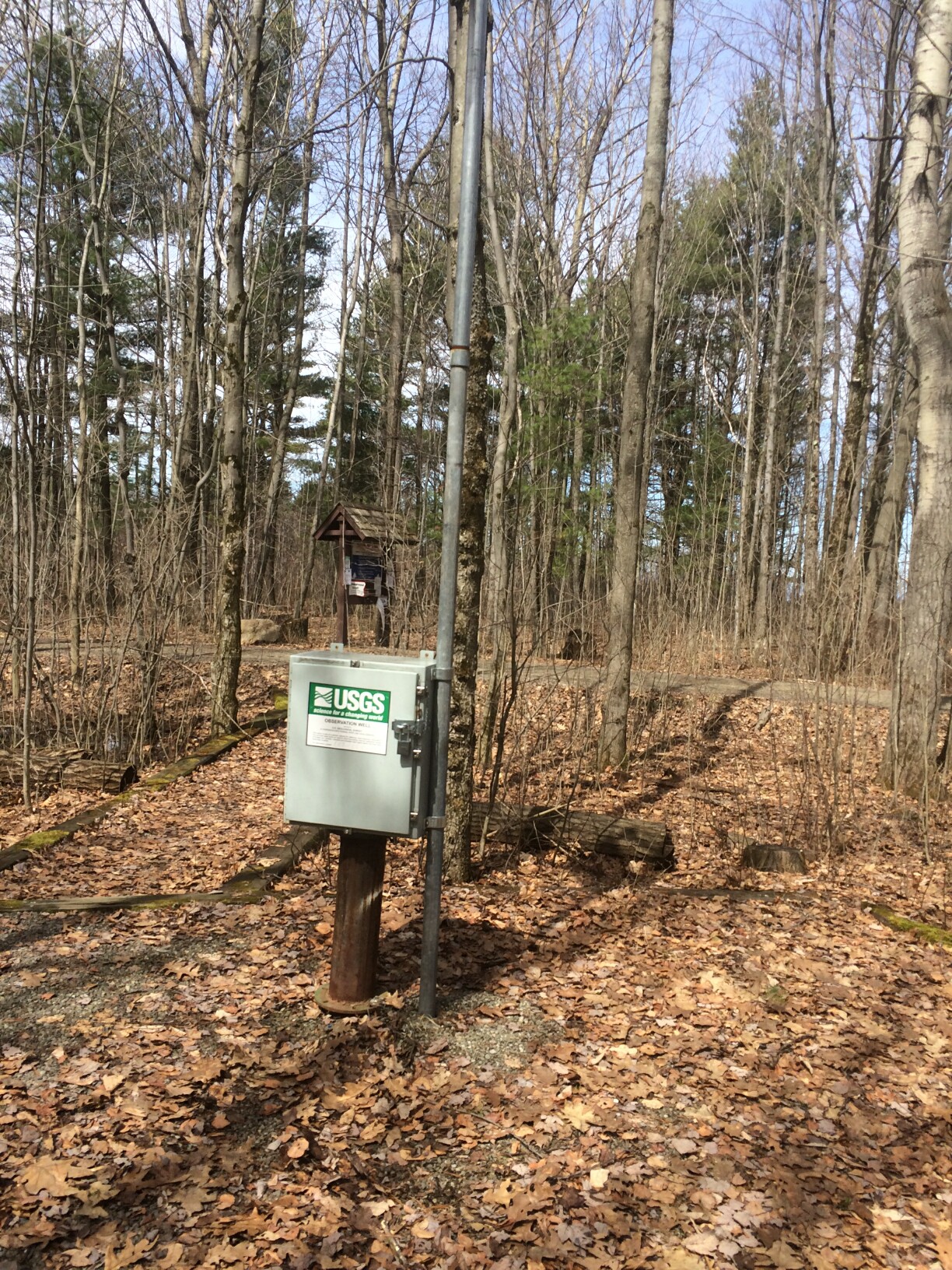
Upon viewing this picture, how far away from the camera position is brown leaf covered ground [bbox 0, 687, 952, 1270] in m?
2.35

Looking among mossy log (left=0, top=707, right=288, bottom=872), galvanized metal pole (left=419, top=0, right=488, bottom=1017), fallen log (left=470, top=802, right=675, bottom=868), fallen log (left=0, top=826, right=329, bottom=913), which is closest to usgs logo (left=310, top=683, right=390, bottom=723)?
galvanized metal pole (left=419, top=0, right=488, bottom=1017)

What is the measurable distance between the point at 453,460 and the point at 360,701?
96 cm

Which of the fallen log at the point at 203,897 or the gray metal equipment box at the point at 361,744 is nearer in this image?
the gray metal equipment box at the point at 361,744

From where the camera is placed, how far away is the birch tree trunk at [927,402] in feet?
23.2

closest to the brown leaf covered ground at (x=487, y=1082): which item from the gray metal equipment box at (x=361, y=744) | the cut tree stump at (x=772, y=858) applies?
the cut tree stump at (x=772, y=858)

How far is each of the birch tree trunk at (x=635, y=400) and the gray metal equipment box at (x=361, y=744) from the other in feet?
17.7

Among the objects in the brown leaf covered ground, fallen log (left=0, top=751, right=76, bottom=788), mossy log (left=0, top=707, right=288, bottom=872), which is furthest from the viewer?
fallen log (left=0, top=751, right=76, bottom=788)

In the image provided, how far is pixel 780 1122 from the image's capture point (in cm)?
292

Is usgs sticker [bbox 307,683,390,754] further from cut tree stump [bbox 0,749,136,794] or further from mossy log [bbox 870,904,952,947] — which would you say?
cut tree stump [bbox 0,749,136,794]

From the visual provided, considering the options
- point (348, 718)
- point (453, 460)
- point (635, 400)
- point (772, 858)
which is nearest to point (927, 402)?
point (635, 400)

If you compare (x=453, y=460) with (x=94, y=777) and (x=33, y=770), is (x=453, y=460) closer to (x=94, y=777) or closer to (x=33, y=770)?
(x=94, y=777)

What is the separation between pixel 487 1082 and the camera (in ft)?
10.2

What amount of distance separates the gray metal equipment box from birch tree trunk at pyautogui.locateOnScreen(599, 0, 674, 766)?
5386mm

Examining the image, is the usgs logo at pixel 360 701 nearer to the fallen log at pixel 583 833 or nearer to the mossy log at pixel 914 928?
the fallen log at pixel 583 833
